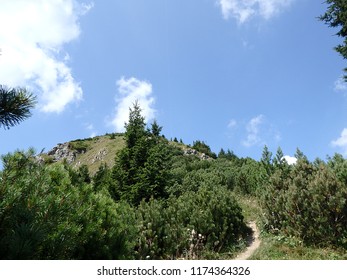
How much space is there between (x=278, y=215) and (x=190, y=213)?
310 cm

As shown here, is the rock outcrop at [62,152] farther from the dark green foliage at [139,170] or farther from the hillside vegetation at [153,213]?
the hillside vegetation at [153,213]

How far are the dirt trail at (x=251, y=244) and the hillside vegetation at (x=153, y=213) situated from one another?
8.9 inches

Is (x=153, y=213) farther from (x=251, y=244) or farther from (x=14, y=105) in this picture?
(x=14, y=105)

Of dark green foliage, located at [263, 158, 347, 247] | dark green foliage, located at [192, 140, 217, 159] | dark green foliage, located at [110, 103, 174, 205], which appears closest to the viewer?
dark green foliage, located at [263, 158, 347, 247]

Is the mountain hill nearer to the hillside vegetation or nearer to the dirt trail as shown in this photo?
the hillside vegetation

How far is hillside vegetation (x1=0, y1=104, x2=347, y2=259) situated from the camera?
360 centimetres

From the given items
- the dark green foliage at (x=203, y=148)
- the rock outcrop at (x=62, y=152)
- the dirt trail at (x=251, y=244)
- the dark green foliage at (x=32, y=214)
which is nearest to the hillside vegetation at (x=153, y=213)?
the dark green foliage at (x=32, y=214)

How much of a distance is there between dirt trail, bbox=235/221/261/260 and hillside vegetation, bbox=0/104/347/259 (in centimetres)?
23

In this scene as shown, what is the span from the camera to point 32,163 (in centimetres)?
396

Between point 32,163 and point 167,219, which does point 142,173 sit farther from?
point 32,163

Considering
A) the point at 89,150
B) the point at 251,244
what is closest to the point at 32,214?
the point at 251,244

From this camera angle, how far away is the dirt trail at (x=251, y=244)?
9.82 m

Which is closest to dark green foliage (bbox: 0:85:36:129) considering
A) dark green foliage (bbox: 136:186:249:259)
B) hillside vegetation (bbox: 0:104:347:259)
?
hillside vegetation (bbox: 0:104:347:259)
